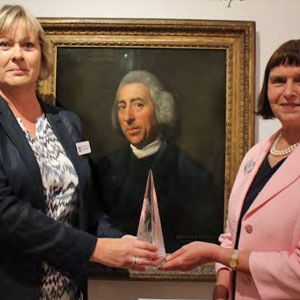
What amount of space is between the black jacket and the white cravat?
1.76ft

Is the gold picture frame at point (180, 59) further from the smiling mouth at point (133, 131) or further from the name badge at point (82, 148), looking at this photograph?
the name badge at point (82, 148)

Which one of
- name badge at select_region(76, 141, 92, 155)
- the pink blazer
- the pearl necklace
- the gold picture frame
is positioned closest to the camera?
the pink blazer

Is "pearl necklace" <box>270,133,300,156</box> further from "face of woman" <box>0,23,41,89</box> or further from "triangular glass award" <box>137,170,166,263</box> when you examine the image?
"face of woman" <box>0,23,41,89</box>

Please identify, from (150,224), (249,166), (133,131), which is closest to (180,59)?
(133,131)

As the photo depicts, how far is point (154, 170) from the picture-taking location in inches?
69.5

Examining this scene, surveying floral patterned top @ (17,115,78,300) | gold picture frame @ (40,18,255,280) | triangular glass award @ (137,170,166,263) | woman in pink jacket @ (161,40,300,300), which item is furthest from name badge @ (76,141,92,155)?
woman in pink jacket @ (161,40,300,300)

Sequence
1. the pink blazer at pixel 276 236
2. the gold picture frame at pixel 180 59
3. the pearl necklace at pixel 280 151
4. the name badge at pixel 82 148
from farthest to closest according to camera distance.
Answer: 1. the gold picture frame at pixel 180 59
2. the name badge at pixel 82 148
3. the pearl necklace at pixel 280 151
4. the pink blazer at pixel 276 236

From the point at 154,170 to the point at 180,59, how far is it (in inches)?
18.8

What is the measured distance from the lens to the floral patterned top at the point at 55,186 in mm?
1364

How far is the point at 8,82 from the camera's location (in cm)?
138

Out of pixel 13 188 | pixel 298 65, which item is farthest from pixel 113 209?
pixel 298 65

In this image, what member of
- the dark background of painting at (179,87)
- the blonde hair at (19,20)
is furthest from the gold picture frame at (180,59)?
the blonde hair at (19,20)

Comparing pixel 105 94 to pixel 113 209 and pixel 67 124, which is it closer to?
pixel 67 124

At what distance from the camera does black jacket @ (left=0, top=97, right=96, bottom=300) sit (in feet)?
4.08
